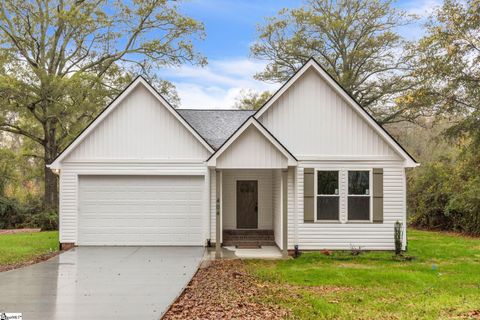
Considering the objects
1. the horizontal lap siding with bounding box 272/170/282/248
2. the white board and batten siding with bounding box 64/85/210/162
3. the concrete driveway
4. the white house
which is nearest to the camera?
the concrete driveway

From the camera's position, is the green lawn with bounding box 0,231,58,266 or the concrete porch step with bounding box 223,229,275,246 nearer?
the green lawn with bounding box 0,231,58,266

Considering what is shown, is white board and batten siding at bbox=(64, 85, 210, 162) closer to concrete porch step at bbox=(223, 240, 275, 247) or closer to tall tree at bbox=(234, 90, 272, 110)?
concrete porch step at bbox=(223, 240, 275, 247)

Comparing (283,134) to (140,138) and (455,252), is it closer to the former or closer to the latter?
(140,138)

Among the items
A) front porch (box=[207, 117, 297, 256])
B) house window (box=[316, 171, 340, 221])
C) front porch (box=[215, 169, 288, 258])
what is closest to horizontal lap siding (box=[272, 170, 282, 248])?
front porch (box=[207, 117, 297, 256])

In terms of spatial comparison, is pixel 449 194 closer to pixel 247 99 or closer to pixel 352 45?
pixel 352 45

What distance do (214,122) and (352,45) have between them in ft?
52.9

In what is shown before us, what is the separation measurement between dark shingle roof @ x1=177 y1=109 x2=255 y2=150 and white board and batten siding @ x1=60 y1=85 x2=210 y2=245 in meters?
1.17

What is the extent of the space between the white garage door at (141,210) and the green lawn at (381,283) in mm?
3816

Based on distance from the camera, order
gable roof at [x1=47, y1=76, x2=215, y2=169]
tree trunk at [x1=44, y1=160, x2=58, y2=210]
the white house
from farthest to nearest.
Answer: tree trunk at [x1=44, y1=160, x2=58, y2=210] → gable roof at [x1=47, y1=76, x2=215, y2=169] → the white house

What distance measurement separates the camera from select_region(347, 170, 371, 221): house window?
13.2 m

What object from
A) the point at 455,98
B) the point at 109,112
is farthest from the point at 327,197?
the point at 455,98

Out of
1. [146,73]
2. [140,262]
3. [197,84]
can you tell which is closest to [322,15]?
[197,84]

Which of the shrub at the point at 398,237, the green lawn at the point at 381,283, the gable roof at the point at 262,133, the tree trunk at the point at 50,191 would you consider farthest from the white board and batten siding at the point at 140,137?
the tree trunk at the point at 50,191

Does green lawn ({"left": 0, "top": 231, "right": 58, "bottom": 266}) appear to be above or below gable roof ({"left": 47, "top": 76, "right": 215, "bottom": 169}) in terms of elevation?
below
